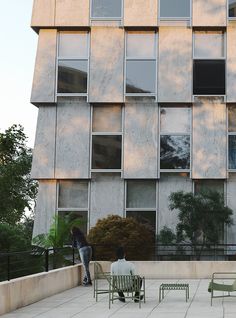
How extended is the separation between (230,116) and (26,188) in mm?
22669

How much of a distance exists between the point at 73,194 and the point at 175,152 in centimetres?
470

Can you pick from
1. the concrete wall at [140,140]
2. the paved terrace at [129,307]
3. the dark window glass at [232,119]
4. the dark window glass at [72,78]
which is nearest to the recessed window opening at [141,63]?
the concrete wall at [140,140]

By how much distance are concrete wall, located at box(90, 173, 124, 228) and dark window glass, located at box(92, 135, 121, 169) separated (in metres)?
0.43

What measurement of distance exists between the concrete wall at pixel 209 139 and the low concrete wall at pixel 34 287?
10397 mm

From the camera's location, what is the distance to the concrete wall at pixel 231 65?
2872 centimetres

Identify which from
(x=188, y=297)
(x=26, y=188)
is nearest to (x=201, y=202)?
(x=188, y=297)

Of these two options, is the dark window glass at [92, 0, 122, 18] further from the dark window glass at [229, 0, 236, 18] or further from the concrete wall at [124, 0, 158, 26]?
the dark window glass at [229, 0, 236, 18]

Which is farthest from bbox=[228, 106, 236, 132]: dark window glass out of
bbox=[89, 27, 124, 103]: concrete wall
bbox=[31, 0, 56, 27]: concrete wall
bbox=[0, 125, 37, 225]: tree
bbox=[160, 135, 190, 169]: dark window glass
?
bbox=[0, 125, 37, 225]: tree

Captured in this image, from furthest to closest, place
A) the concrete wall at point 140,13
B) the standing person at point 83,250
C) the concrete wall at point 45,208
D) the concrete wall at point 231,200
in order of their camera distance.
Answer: the concrete wall at point 140,13
the concrete wall at point 45,208
the concrete wall at point 231,200
the standing person at point 83,250

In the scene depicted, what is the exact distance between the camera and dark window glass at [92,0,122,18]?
29.6m

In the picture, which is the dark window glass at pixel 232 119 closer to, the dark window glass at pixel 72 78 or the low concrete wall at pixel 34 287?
the dark window glass at pixel 72 78

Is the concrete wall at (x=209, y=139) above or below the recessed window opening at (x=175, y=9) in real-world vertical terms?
below

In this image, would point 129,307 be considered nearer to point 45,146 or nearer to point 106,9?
point 45,146

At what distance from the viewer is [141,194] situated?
94.6 feet
